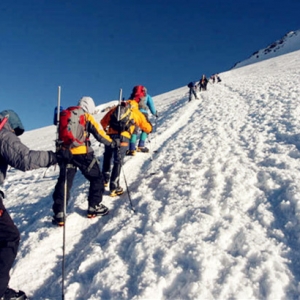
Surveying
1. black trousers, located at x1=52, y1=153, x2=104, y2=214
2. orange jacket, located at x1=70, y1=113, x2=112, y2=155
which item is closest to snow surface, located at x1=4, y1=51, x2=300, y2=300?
black trousers, located at x1=52, y1=153, x2=104, y2=214

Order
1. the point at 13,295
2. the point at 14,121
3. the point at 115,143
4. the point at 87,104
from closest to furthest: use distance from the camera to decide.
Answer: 1. the point at 13,295
2. the point at 14,121
3. the point at 87,104
4. the point at 115,143

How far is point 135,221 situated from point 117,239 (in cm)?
61

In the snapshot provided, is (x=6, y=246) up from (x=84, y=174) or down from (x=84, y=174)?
down

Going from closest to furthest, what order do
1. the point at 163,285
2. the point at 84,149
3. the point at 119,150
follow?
the point at 163,285, the point at 84,149, the point at 119,150

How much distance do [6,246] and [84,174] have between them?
219cm

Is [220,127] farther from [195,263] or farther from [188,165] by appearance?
[195,263]

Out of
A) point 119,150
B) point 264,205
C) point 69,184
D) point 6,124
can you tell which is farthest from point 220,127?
point 6,124

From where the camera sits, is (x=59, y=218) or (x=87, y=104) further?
(x=87, y=104)

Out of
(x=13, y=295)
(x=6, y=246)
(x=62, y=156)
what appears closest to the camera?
(x=6, y=246)

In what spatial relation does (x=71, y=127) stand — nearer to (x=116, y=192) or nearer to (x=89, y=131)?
(x=89, y=131)

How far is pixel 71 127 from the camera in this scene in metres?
5.25

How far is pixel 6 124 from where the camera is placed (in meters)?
3.64

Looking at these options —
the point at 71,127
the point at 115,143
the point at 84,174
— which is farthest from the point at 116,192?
the point at 71,127

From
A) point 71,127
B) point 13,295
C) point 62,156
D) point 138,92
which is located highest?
point 138,92
